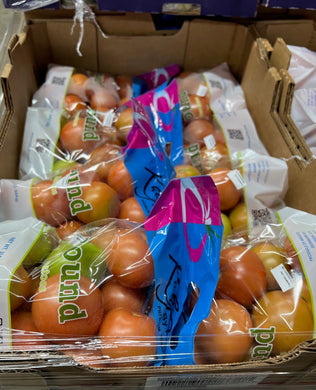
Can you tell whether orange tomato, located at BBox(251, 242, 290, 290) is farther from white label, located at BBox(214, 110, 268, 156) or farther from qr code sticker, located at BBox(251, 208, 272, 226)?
white label, located at BBox(214, 110, 268, 156)

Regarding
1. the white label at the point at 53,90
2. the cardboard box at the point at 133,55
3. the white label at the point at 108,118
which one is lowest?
the white label at the point at 108,118

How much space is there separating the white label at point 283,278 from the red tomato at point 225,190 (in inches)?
10.5

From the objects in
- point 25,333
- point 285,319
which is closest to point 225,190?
point 285,319

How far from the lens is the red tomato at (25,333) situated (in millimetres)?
613

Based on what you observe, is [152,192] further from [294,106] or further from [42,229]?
[294,106]

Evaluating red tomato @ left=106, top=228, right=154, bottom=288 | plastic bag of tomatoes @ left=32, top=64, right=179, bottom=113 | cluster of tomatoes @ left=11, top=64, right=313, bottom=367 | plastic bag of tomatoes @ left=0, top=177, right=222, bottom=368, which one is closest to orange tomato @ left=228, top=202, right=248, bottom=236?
cluster of tomatoes @ left=11, top=64, right=313, bottom=367

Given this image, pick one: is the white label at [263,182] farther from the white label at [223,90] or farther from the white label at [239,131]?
the white label at [223,90]

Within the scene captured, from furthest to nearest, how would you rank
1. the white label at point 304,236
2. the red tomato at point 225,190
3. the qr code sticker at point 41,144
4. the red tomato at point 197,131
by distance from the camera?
the red tomato at point 197,131
the qr code sticker at point 41,144
the red tomato at point 225,190
the white label at point 304,236

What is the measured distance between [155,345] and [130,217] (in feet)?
1.10

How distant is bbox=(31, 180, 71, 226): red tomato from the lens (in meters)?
0.87

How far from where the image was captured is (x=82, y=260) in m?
0.69

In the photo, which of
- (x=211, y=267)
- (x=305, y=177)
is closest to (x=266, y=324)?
(x=211, y=267)

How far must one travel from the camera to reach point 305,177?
3.21ft

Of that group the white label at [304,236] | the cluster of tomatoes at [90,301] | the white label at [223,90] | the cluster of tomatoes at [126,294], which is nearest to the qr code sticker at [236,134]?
the white label at [223,90]
